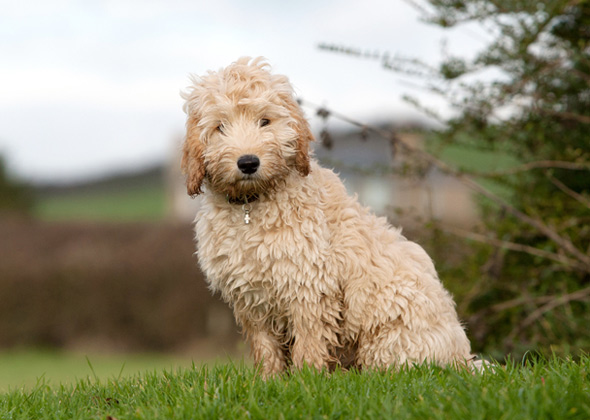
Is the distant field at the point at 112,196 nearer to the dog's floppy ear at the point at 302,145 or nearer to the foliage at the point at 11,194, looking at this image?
the foliage at the point at 11,194

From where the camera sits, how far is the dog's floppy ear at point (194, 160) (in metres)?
4.71

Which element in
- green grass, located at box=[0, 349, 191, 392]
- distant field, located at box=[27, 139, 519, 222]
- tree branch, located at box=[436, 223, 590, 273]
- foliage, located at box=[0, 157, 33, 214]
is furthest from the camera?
foliage, located at box=[0, 157, 33, 214]

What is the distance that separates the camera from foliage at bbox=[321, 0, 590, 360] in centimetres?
714

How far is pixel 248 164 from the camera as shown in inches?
175

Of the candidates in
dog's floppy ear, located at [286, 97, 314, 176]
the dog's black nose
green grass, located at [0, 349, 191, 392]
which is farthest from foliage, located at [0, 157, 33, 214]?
the dog's black nose

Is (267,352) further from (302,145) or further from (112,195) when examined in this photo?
(112,195)

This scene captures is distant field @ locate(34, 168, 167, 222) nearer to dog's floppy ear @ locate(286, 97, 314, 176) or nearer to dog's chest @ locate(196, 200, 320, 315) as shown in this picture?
dog's chest @ locate(196, 200, 320, 315)

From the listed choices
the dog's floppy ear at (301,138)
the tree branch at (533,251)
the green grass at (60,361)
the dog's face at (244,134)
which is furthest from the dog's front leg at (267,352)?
the green grass at (60,361)

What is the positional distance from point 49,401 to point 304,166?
7.56 feet

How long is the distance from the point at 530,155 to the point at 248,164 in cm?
505

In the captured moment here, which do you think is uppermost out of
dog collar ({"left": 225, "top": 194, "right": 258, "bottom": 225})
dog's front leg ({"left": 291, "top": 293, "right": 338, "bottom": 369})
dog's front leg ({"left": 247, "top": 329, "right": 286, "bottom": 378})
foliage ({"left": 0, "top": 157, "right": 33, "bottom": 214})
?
dog collar ({"left": 225, "top": 194, "right": 258, "bottom": 225})

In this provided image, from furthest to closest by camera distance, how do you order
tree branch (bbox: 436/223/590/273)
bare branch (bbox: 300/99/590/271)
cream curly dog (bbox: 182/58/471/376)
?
1. tree branch (bbox: 436/223/590/273)
2. bare branch (bbox: 300/99/590/271)
3. cream curly dog (bbox: 182/58/471/376)

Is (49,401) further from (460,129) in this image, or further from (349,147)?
(349,147)

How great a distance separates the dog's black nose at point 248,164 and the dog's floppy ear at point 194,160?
14.4 inches
